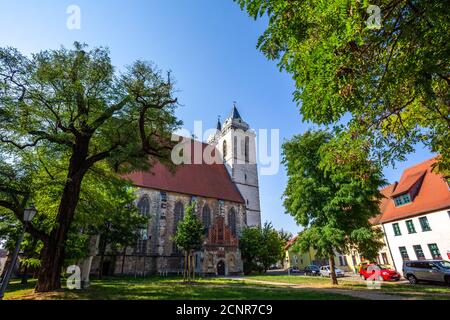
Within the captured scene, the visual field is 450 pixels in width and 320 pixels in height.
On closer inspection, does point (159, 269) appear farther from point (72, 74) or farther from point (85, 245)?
point (72, 74)

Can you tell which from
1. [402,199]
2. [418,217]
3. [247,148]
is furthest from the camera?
[247,148]

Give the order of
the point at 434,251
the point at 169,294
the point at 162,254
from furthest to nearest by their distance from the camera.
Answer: the point at 162,254, the point at 434,251, the point at 169,294

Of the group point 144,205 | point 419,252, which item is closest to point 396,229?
point 419,252

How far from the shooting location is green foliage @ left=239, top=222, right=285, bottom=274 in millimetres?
35875

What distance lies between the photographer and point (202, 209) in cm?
3856

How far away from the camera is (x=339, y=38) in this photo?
4.20 m

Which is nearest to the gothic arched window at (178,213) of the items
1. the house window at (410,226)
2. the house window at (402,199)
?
the house window at (402,199)

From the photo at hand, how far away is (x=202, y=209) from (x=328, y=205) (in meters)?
25.2

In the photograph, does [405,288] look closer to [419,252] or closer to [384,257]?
[419,252]

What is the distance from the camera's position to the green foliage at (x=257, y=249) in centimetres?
3588

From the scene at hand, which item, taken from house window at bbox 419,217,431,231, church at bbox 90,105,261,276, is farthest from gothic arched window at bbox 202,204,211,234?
house window at bbox 419,217,431,231

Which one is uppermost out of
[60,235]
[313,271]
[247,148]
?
[247,148]

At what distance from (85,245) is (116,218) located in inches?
319

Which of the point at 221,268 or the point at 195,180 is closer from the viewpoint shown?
the point at 221,268
